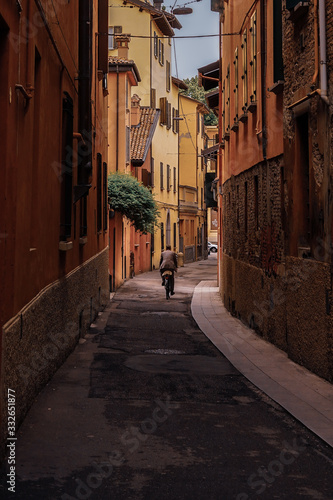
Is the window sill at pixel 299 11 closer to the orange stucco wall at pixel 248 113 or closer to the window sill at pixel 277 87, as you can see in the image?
the window sill at pixel 277 87

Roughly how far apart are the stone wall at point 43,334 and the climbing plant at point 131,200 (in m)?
13.4

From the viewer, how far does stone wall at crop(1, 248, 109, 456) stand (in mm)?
6289

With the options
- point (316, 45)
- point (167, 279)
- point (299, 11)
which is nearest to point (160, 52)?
point (167, 279)

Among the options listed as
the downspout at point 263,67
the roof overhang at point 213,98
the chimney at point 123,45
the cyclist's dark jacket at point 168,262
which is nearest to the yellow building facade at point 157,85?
the chimney at point 123,45

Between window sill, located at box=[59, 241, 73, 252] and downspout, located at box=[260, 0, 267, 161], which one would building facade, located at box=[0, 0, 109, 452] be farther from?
downspout, located at box=[260, 0, 267, 161]

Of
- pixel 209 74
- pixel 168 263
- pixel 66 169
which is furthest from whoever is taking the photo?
pixel 209 74

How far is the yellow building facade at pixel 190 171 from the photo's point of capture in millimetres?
52625

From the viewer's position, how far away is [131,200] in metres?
28.2

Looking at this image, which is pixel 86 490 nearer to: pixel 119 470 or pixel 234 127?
pixel 119 470

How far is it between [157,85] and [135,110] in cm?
889

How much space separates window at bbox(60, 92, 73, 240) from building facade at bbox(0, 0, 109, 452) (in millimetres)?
16

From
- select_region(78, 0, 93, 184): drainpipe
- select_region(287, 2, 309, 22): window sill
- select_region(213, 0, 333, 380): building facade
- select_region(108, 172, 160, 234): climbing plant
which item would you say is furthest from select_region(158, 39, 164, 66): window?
select_region(287, 2, 309, 22): window sill

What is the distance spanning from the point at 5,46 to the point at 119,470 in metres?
3.47

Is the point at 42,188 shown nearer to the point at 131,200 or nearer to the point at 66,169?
the point at 66,169
